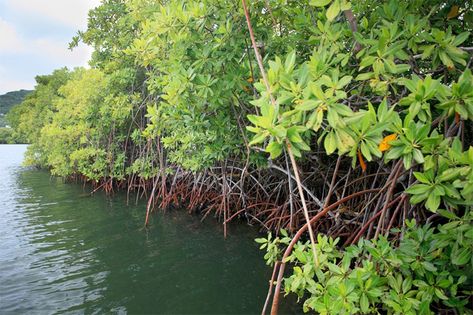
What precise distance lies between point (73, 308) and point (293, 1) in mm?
3344

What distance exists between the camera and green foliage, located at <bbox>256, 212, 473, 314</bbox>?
1.47m

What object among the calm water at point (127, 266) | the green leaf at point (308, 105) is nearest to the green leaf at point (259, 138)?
the green leaf at point (308, 105)

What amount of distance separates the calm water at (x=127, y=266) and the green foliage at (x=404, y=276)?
1.32 m

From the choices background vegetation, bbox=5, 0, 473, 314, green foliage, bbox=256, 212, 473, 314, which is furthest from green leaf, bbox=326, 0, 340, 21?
green foliage, bbox=256, 212, 473, 314

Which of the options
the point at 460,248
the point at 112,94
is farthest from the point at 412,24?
the point at 112,94

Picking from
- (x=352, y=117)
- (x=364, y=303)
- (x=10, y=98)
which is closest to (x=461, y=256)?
(x=364, y=303)

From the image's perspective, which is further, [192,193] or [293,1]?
[192,193]

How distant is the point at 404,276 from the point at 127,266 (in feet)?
10.2

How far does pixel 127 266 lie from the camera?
3.74 metres

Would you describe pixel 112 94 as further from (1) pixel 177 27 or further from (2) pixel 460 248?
(2) pixel 460 248

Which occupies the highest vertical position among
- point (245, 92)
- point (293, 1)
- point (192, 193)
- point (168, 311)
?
point (293, 1)

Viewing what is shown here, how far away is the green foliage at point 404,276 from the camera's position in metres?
1.47

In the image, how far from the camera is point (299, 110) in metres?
1.30

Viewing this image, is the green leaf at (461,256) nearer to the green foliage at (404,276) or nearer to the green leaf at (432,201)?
the green foliage at (404,276)
